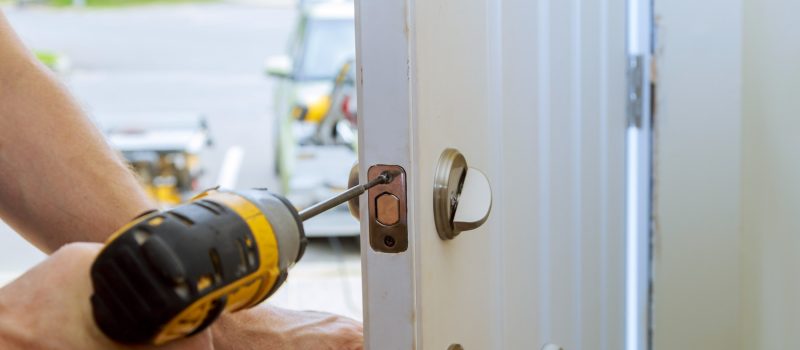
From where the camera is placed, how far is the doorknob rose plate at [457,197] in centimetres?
85

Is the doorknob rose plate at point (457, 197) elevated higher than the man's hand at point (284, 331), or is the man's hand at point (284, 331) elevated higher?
the doorknob rose plate at point (457, 197)

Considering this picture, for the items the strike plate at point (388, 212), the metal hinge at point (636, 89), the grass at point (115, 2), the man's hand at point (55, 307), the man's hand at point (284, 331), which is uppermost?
the grass at point (115, 2)

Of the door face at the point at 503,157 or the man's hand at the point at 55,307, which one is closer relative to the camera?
the man's hand at the point at 55,307

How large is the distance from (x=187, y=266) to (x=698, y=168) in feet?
4.00

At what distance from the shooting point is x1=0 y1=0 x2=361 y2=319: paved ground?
5.39m

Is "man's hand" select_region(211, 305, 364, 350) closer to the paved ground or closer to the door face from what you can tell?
the door face

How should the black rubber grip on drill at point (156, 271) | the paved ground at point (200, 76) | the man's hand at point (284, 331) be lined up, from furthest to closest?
1. the paved ground at point (200, 76)
2. the man's hand at point (284, 331)
3. the black rubber grip on drill at point (156, 271)

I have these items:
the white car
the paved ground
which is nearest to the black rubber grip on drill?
the paved ground

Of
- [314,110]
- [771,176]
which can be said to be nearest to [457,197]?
[771,176]

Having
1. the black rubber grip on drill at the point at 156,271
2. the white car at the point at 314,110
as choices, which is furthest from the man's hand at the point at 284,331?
the white car at the point at 314,110

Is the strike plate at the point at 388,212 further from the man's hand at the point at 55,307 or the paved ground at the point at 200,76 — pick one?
the paved ground at the point at 200,76

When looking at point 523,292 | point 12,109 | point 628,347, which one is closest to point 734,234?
point 628,347

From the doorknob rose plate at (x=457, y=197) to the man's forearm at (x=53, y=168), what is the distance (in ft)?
1.34

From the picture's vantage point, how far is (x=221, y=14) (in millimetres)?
24734
